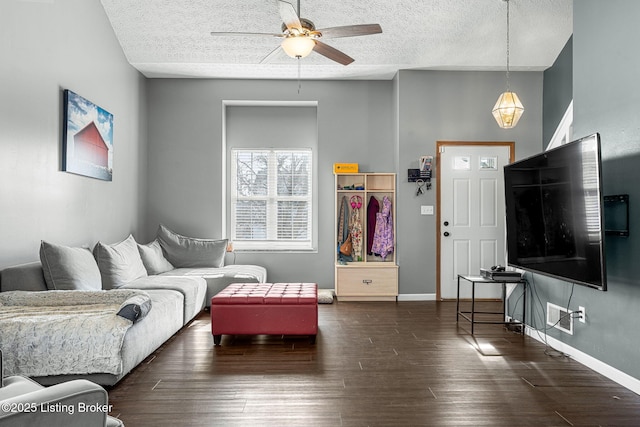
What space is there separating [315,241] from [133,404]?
415 cm

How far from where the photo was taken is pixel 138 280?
449 cm

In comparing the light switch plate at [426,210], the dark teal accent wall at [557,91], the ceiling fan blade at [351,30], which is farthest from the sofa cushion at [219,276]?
the dark teal accent wall at [557,91]

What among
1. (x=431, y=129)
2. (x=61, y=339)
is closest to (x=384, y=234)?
(x=431, y=129)

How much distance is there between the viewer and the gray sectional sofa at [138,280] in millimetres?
2701

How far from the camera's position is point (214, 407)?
244 cm

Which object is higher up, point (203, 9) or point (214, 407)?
point (203, 9)

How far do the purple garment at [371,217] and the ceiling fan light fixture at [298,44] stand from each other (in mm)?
2690

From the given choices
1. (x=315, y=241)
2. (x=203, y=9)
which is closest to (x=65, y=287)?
(x=203, y=9)

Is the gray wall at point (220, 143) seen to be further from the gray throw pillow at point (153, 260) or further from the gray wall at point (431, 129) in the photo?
the gray throw pillow at point (153, 260)

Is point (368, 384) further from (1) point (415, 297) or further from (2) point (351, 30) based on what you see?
(1) point (415, 297)

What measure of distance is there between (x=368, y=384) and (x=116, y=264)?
111 inches

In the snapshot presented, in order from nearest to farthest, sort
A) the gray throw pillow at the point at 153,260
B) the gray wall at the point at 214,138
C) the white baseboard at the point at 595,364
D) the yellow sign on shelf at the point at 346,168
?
1. the white baseboard at the point at 595,364
2. the gray throw pillow at the point at 153,260
3. the yellow sign on shelf at the point at 346,168
4. the gray wall at the point at 214,138

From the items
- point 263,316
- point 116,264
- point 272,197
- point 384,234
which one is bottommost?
point 263,316

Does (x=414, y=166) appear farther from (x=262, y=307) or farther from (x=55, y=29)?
(x=55, y=29)
